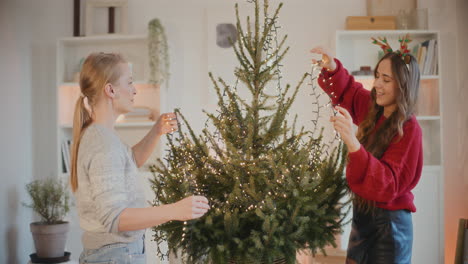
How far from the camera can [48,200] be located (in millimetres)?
4488

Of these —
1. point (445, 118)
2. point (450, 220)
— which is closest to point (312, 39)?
point (445, 118)

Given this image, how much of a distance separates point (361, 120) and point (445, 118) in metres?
2.59

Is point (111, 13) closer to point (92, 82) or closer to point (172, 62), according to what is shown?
point (172, 62)

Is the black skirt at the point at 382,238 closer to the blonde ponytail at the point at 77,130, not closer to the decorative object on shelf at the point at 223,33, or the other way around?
the blonde ponytail at the point at 77,130

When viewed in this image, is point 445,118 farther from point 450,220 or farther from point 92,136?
point 92,136

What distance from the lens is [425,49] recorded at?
4453 mm

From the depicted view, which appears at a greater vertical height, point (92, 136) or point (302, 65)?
point (302, 65)

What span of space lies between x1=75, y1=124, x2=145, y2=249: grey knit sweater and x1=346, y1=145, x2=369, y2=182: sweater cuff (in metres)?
0.74

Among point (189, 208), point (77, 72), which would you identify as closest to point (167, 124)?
point (189, 208)

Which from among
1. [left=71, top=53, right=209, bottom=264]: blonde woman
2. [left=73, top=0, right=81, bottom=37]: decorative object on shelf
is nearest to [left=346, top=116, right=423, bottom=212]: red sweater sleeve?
[left=71, top=53, right=209, bottom=264]: blonde woman

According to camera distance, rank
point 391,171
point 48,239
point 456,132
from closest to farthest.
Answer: point 391,171, point 48,239, point 456,132

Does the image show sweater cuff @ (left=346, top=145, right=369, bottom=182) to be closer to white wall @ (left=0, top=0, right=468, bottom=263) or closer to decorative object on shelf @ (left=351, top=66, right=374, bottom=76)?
decorative object on shelf @ (left=351, top=66, right=374, bottom=76)

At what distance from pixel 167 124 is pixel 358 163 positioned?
0.74 metres

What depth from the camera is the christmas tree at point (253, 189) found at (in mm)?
1769
